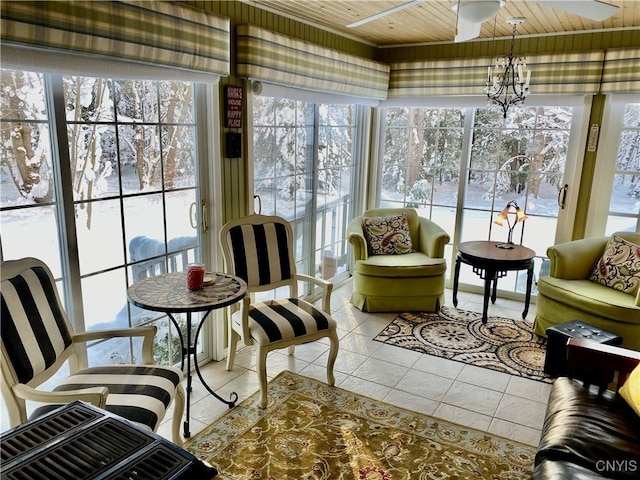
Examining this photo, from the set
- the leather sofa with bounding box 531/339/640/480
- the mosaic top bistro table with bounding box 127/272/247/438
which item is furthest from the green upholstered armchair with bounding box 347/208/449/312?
the leather sofa with bounding box 531/339/640/480

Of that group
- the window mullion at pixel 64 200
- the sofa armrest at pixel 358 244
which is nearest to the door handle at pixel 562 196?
the sofa armrest at pixel 358 244

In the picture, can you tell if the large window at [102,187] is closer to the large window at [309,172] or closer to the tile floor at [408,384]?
the tile floor at [408,384]

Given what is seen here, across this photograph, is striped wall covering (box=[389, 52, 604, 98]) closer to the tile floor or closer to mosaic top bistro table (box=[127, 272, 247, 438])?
the tile floor

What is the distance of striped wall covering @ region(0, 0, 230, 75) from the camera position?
1.89 metres

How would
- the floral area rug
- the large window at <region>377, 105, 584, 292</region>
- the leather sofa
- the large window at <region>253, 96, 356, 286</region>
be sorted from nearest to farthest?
the leather sofa < the floral area rug < the large window at <region>253, 96, 356, 286</region> < the large window at <region>377, 105, 584, 292</region>

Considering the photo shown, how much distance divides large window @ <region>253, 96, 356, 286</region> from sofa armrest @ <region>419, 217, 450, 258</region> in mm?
847

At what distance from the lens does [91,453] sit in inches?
33.9

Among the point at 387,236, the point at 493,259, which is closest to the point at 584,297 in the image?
the point at 493,259

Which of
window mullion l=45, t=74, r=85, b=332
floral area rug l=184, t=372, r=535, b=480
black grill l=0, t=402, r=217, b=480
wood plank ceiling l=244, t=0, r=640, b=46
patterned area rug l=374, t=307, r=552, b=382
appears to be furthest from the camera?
patterned area rug l=374, t=307, r=552, b=382

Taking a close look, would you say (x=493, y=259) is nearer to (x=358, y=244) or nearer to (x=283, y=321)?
(x=358, y=244)

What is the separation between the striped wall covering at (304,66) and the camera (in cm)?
309

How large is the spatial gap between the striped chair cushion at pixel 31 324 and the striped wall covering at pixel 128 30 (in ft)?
3.16

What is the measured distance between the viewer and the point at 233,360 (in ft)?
10.5

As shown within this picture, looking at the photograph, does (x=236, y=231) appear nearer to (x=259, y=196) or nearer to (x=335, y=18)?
(x=259, y=196)
